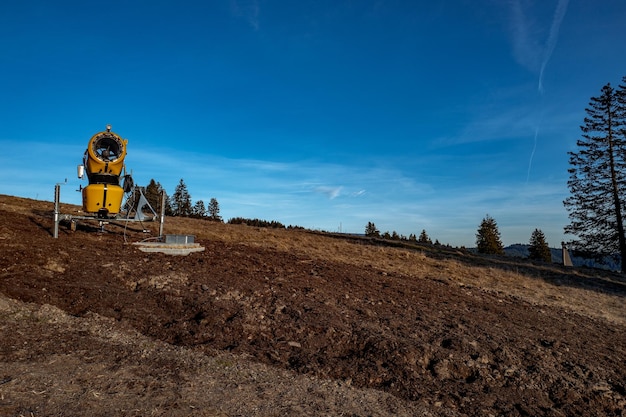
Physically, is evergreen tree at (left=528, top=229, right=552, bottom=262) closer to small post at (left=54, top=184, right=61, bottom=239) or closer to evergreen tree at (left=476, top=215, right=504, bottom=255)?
evergreen tree at (left=476, top=215, right=504, bottom=255)

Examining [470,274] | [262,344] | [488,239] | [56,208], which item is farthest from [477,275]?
[488,239]

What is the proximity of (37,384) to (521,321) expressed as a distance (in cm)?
935

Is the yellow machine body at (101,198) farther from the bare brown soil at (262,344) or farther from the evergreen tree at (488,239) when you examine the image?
the evergreen tree at (488,239)

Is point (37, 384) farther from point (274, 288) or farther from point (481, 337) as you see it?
point (481, 337)

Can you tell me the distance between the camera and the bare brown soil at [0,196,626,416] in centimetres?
431

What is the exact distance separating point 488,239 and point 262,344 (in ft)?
206

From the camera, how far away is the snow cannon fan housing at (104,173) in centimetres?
1190

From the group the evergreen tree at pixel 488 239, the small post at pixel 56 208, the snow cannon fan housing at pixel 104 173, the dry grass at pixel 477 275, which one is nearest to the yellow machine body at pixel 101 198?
the snow cannon fan housing at pixel 104 173

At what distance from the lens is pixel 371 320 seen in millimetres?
7527

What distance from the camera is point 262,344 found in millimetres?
6020

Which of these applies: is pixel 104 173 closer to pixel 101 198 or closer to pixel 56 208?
pixel 101 198

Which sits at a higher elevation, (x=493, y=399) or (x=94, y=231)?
(x=94, y=231)

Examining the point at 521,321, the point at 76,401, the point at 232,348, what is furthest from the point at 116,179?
the point at 521,321

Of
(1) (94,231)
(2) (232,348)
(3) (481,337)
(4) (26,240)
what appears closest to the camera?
(2) (232,348)
